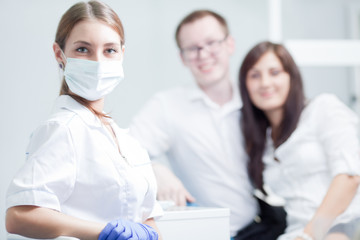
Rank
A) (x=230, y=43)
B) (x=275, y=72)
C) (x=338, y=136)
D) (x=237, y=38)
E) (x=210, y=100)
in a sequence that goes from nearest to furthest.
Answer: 1. (x=338, y=136)
2. (x=275, y=72)
3. (x=210, y=100)
4. (x=230, y=43)
5. (x=237, y=38)

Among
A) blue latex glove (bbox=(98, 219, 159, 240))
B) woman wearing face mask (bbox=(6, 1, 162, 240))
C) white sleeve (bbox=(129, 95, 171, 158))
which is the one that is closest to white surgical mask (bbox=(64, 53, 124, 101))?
woman wearing face mask (bbox=(6, 1, 162, 240))

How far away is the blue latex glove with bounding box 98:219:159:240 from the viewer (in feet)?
2.74

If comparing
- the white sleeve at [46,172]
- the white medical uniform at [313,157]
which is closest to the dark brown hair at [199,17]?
the white medical uniform at [313,157]

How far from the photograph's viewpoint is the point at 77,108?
952mm

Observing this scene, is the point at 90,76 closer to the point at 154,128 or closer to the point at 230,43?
the point at 154,128

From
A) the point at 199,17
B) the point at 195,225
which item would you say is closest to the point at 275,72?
the point at 199,17

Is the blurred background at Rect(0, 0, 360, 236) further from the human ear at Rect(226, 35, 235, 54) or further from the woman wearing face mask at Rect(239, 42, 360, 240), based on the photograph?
the woman wearing face mask at Rect(239, 42, 360, 240)

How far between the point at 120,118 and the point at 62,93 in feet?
2.86

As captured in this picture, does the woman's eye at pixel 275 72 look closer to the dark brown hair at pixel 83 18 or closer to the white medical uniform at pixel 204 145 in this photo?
the white medical uniform at pixel 204 145

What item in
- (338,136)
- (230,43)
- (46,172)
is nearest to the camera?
(46,172)

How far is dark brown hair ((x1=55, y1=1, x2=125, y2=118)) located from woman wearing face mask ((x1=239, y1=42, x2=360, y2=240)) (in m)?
0.88

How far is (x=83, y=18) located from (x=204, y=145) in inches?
38.4

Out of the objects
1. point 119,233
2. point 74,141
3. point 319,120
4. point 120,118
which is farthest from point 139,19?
point 119,233

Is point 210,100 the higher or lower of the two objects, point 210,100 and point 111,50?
the lower
